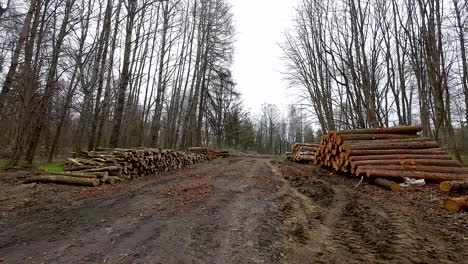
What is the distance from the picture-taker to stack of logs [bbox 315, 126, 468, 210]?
7.48m

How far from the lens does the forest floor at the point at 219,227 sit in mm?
3006

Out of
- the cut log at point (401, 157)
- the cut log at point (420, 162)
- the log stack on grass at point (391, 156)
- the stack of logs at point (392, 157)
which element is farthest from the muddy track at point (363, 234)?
the cut log at point (401, 157)

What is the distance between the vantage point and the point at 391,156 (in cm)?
861

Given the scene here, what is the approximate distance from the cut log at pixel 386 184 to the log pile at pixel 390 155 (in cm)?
20

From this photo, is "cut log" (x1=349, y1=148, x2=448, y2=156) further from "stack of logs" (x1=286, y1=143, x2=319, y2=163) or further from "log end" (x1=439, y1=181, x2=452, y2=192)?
"stack of logs" (x1=286, y1=143, x2=319, y2=163)

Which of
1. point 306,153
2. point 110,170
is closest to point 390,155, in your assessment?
point 110,170

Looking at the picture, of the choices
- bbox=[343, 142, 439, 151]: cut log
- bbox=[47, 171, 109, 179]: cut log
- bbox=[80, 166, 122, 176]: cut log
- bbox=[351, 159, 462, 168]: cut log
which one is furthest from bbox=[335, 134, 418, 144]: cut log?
bbox=[47, 171, 109, 179]: cut log

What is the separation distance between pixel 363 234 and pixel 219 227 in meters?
2.09

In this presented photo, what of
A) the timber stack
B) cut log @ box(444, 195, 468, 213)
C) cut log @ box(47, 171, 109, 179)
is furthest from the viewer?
the timber stack

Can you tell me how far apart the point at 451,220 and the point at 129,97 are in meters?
22.1

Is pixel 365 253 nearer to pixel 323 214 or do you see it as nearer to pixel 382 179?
pixel 323 214

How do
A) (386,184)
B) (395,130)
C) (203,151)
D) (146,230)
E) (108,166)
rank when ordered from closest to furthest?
(146,230) → (386,184) → (108,166) → (395,130) → (203,151)

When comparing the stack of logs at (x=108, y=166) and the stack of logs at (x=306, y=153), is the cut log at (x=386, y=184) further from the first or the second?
the stack of logs at (x=306, y=153)

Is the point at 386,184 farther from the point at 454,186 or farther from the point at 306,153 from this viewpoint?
the point at 306,153
